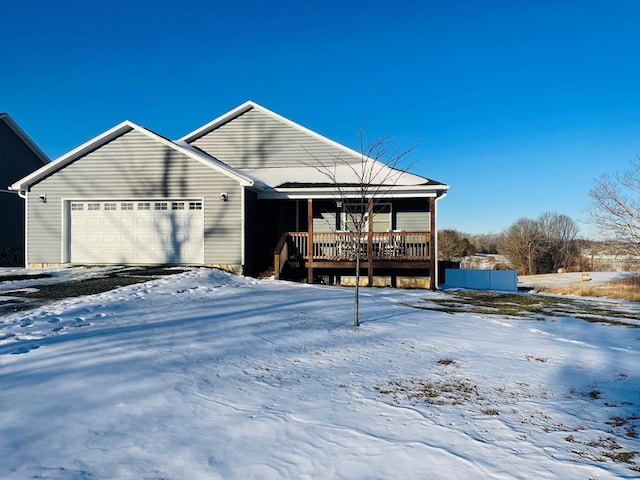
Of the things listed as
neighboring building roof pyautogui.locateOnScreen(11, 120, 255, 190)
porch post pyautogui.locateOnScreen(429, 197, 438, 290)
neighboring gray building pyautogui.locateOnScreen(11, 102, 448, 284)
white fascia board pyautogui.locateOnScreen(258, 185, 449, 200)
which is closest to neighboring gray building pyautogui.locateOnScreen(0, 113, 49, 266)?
neighboring gray building pyautogui.locateOnScreen(11, 102, 448, 284)

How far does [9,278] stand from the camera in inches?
435

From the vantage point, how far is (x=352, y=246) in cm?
1409

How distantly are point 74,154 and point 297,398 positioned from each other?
519 inches

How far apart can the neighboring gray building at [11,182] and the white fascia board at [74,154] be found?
705 centimetres

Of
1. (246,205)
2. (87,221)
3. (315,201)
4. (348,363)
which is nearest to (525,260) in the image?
(315,201)

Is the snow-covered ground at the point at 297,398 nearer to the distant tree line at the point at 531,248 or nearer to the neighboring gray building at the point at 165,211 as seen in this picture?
the neighboring gray building at the point at 165,211

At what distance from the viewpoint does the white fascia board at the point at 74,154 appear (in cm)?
1358

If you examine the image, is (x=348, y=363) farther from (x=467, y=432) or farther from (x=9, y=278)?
(x=9, y=278)

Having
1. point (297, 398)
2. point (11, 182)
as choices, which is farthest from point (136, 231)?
point (297, 398)

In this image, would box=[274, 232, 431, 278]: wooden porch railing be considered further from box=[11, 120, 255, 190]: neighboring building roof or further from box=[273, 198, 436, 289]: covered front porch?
box=[11, 120, 255, 190]: neighboring building roof

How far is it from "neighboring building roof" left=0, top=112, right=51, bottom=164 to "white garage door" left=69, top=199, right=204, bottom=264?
28.5 ft

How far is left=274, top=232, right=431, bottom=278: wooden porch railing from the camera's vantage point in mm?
13875

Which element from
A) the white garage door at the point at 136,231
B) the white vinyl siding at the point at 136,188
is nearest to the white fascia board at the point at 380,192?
the white vinyl siding at the point at 136,188

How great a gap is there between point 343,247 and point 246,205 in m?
3.38
